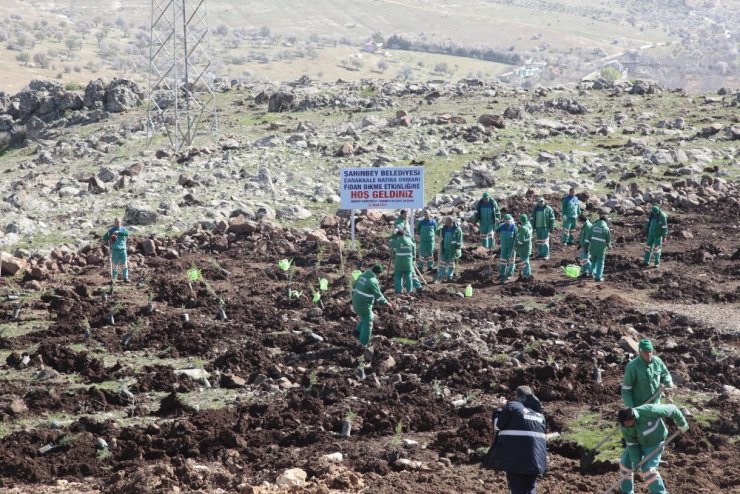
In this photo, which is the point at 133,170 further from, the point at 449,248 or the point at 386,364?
the point at 386,364

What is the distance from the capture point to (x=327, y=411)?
14.8 meters

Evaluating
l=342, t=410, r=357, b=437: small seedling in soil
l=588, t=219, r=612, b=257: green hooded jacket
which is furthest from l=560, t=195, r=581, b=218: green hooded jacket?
l=342, t=410, r=357, b=437: small seedling in soil

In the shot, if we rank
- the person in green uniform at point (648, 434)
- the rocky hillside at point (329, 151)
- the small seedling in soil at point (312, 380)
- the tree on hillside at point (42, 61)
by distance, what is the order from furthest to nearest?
1. the tree on hillside at point (42, 61)
2. the rocky hillside at point (329, 151)
3. the small seedling in soil at point (312, 380)
4. the person in green uniform at point (648, 434)

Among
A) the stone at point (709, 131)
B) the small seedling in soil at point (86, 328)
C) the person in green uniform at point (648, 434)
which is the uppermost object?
the person in green uniform at point (648, 434)

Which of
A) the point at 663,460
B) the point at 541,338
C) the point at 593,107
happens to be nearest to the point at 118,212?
the point at 541,338

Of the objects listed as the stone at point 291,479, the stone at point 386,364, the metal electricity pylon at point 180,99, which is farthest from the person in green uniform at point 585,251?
the metal electricity pylon at point 180,99

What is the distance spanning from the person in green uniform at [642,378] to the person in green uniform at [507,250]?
10782 mm

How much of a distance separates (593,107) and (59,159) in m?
20.8

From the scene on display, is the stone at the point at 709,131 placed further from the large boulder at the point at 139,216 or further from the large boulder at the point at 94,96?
the large boulder at the point at 94,96

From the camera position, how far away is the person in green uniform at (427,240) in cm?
2334

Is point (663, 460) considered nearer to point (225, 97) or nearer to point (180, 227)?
point (180, 227)

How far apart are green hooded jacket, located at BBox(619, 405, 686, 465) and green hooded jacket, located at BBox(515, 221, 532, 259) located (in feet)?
38.9

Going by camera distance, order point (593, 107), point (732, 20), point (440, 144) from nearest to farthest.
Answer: point (440, 144) < point (593, 107) < point (732, 20)

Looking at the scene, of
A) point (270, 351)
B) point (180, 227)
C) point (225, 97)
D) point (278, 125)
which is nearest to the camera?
point (270, 351)
